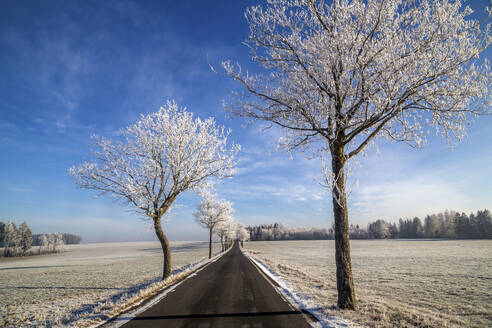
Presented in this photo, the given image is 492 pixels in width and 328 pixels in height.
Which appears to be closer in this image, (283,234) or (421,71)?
(421,71)

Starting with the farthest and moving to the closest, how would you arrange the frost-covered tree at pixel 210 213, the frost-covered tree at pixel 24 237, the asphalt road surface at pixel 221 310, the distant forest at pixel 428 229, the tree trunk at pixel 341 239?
1. the distant forest at pixel 428 229
2. the frost-covered tree at pixel 24 237
3. the frost-covered tree at pixel 210 213
4. the tree trunk at pixel 341 239
5. the asphalt road surface at pixel 221 310

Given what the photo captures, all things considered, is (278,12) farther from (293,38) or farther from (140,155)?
(140,155)

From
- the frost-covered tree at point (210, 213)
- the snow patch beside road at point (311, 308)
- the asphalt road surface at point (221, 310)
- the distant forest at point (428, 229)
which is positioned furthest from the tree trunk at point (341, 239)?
the distant forest at point (428, 229)

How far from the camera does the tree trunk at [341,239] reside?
7355 mm

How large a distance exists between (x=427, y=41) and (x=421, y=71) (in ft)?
2.73

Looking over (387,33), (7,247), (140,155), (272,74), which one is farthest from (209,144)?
(7,247)

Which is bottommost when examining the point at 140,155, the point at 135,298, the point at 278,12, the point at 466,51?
the point at 135,298

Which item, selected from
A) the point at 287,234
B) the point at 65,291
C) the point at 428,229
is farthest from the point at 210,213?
the point at 287,234

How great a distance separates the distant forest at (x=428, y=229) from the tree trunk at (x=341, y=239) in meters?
53.6


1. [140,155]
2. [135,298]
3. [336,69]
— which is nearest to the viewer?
[336,69]

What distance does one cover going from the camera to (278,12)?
746 centimetres

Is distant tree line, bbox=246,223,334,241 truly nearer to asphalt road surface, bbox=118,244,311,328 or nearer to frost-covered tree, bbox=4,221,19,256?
frost-covered tree, bbox=4,221,19,256

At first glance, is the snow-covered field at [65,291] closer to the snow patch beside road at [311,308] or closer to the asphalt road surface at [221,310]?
the asphalt road surface at [221,310]

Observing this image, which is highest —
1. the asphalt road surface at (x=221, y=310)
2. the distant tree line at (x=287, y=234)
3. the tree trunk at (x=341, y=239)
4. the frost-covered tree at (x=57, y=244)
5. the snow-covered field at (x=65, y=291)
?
the tree trunk at (x=341, y=239)
